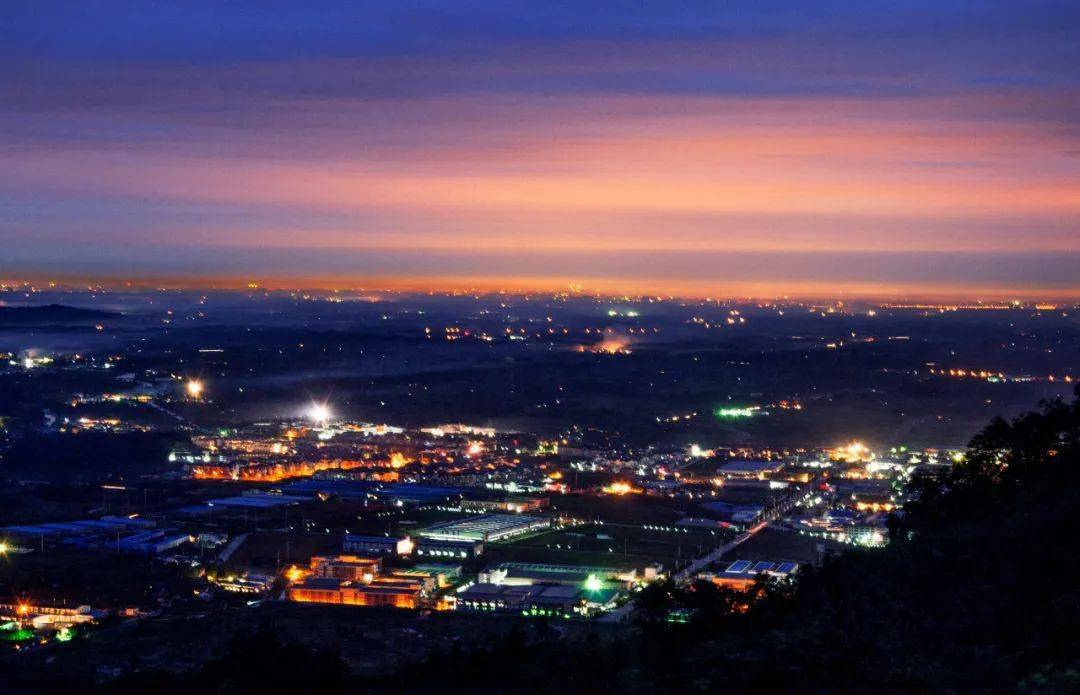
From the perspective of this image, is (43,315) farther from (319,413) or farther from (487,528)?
(487,528)

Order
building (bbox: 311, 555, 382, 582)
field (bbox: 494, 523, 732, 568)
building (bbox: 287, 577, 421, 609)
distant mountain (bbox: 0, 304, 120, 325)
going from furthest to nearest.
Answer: distant mountain (bbox: 0, 304, 120, 325) → field (bbox: 494, 523, 732, 568) → building (bbox: 311, 555, 382, 582) → building (bbox: 287, 577, 421, 609)

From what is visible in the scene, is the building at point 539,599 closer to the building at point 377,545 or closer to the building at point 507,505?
the building at point 377,545

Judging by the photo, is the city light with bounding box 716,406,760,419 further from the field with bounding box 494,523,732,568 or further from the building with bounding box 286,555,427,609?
the building with bounding box 286,555,427,609

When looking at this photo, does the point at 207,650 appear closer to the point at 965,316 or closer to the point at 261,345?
the point at 261,345

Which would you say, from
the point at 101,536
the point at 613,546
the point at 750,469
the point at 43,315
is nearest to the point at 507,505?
the point at 613,546

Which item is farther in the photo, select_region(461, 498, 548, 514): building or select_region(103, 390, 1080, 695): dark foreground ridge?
select_region(461, 498, 548, 514): building

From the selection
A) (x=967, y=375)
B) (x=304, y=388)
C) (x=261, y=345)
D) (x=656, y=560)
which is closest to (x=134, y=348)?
(x=261, y=345)

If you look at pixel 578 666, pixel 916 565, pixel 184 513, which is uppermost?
pixel 916 565

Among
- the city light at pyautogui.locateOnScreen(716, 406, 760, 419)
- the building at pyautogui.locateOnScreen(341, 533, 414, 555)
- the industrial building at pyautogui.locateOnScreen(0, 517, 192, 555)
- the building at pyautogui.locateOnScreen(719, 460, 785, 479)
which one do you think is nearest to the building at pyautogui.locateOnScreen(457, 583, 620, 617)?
the building at pyautogui.locateOnScreen(341, 533, 414, 555)
